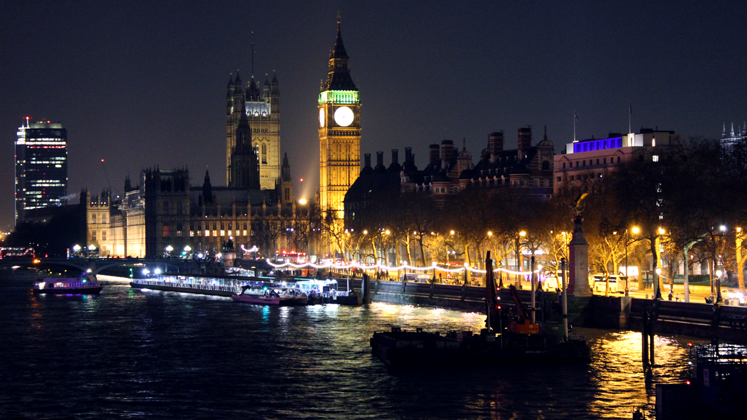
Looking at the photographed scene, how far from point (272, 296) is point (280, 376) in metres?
49.3

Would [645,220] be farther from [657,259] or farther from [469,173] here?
[469,173]

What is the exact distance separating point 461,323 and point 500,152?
6370 centimetres

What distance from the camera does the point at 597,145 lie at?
123250 mm

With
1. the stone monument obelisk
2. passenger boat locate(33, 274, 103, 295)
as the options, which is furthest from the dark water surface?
passenger boat locate(33, 274, 103, 295)

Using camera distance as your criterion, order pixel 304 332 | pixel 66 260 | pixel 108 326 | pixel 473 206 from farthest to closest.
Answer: pixel 66 260 → pixel 473 206 → pixel 108 326 → pixel 304 332

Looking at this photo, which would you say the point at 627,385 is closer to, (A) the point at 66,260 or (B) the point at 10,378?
(B) the point at 10,378

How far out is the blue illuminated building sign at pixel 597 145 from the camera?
394 feet

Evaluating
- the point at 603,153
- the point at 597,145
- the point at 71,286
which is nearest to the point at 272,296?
the point at 71,286

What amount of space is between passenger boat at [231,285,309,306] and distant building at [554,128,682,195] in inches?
983

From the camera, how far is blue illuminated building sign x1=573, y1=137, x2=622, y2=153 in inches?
4732

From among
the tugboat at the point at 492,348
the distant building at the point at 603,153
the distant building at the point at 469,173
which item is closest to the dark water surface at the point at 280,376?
the tugboat at the point at 492,348

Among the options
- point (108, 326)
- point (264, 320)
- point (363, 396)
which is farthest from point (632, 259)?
point (363, 396)

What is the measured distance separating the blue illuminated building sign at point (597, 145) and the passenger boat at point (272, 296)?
33745 millimetres

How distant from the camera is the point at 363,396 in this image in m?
53.9
